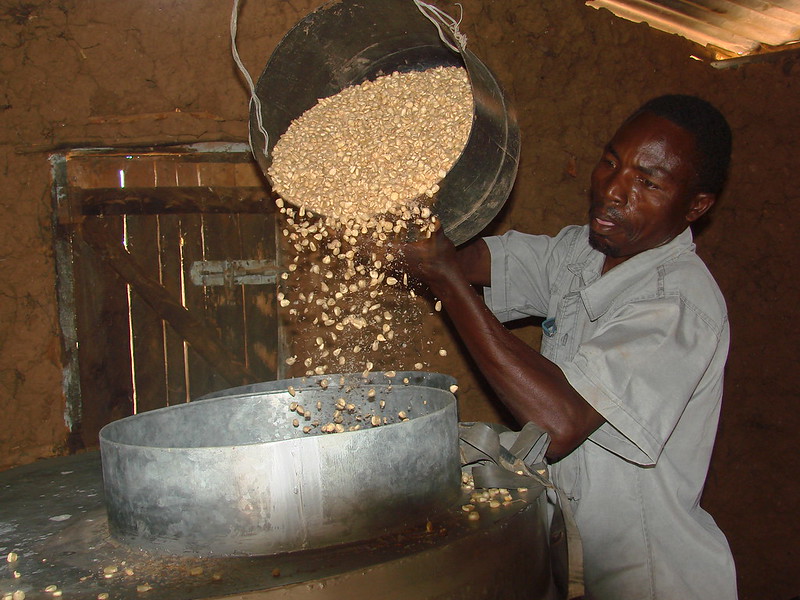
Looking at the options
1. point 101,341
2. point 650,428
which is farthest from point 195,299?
point 650,428

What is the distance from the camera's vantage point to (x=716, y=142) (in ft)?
6.25

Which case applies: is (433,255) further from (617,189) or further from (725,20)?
(725,20)

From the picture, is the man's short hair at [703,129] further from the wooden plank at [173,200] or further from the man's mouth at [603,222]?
the wooden plank at [173,200]

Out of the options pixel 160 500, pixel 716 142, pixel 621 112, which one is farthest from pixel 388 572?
pixel 621 112

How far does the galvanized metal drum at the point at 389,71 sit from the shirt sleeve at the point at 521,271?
0.39 m

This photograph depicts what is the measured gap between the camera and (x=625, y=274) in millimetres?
1961

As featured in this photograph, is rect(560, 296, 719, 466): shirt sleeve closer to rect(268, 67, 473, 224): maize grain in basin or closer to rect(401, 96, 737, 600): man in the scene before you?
rect(401, 96, 737, 600): man

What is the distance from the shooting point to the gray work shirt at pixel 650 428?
1708 millimetres

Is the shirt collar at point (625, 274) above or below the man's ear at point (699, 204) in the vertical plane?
below

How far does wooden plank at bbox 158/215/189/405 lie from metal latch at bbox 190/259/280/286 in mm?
81

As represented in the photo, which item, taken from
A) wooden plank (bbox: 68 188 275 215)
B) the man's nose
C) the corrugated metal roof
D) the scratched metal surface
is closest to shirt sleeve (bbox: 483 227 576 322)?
the man's nose

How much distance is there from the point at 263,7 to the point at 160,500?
257 cm

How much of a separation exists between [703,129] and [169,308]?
2397 mm

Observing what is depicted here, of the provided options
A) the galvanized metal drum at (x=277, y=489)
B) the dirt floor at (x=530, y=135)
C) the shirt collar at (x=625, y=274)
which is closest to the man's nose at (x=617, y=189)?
the shirt collar at (x=625, y=274)
